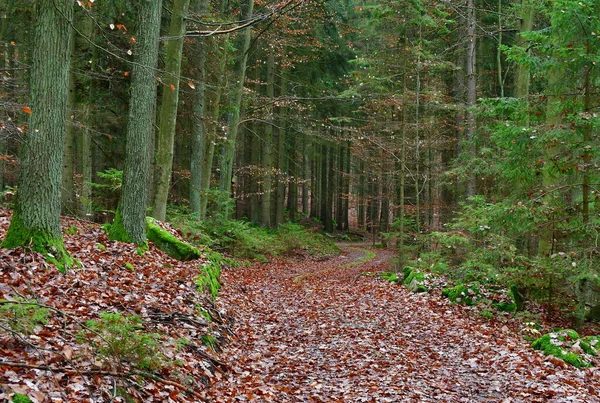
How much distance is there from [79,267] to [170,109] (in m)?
5.28

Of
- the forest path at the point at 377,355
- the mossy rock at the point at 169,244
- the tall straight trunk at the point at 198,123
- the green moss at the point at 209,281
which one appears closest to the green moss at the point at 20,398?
the forest path at the point at 377,355

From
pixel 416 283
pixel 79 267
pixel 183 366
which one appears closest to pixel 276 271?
pixel 416 283

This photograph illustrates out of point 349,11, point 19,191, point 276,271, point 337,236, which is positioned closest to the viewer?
Answer: point 19,191

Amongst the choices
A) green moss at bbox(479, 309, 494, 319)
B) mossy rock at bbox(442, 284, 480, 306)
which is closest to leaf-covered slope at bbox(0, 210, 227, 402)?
green moss at bbox(479, 309, 494, 319)

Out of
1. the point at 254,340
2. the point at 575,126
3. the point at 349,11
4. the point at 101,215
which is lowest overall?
the point at 254,340

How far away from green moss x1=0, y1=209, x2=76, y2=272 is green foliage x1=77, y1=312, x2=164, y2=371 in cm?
215

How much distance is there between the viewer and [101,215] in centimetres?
1639

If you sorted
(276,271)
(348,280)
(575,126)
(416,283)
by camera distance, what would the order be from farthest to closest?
1. (276,271)
2. (348,280)
3. (416,283)
4. (575,126)

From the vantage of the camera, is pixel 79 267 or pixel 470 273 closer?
pixel 79 267

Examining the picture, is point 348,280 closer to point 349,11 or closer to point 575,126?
point 575,126

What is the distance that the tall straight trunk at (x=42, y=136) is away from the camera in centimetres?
634

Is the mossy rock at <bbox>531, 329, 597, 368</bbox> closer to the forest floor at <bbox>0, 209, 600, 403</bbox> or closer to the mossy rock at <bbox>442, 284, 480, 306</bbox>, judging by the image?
the forest floor at <bbox>0, 209, 600, 403</bbox>

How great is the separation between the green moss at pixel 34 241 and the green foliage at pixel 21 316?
186 centimetres

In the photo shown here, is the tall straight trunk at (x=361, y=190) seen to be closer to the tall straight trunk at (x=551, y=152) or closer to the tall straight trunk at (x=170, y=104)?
the tall straight trunk at (x=551, y=152)
